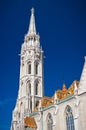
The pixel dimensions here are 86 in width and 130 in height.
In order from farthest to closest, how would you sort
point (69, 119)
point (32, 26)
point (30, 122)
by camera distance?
point (32, 26), point (30, 122), point (69, 119)

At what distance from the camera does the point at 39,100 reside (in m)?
77.9

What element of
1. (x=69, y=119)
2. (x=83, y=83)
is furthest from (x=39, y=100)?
(x=83, y=83)

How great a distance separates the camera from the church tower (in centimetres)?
7725

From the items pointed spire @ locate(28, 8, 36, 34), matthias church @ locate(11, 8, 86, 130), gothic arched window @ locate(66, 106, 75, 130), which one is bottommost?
gothic arched window @ locate(66, 106, 75, 130)

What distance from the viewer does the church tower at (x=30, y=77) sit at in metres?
77.2

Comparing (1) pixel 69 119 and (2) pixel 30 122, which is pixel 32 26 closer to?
(2) pixel 30 122

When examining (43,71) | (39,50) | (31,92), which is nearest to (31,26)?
(39,50)

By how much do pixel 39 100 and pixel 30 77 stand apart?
793 cm

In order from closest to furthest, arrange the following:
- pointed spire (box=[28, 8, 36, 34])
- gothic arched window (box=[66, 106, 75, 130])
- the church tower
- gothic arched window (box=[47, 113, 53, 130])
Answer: gothic arched window (box=[66, 106, 75, 130]), gothic arched window (box=[47, 113, 53, 130]), the church tower, pointed spire (box=[28, 8, 36, 34])

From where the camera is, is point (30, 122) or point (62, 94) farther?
point (30, 122)

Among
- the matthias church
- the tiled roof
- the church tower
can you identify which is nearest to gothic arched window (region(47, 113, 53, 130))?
the matthias church

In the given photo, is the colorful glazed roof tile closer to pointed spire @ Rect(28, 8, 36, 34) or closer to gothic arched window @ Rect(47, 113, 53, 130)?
gothic arched window @ Rect(47, 113, 53, 130)

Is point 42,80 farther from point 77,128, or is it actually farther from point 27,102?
point 77,128

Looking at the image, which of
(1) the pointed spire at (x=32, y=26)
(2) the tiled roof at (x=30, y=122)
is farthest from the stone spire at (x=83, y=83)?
(1) the pointed spire at (x=32, y=26)
